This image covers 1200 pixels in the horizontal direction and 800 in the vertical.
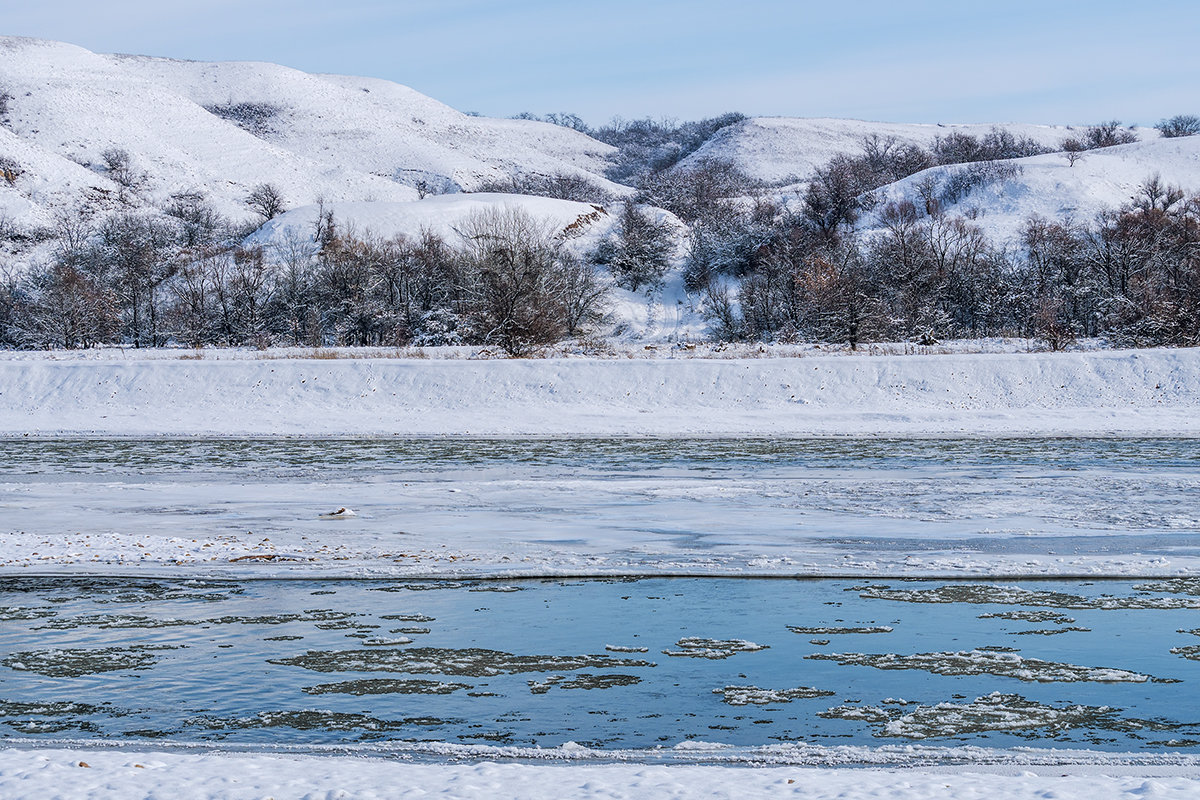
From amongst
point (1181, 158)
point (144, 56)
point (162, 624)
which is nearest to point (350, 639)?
point (162, 624)

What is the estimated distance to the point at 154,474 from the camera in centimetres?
2025

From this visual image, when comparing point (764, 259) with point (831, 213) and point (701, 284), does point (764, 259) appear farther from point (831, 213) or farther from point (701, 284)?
point (831, 213)

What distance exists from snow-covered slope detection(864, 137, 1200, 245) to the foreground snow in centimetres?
6046

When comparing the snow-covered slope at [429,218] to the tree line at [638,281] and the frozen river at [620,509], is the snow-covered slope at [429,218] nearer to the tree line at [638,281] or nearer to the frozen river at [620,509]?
the tree line at [638,281]

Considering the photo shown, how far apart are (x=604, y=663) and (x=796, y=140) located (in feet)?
557

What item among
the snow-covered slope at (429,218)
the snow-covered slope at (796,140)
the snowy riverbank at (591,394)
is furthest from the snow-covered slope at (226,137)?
the snowy riverbank at (591,394)

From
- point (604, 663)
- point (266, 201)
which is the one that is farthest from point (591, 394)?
point (266, 201)

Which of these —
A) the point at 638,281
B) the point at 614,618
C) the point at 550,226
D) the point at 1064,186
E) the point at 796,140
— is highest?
the point at 796,140

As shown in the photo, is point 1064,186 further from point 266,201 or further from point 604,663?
point 604,663

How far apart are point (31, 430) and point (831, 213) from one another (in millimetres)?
53558

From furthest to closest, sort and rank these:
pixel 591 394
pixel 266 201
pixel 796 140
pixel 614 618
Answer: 1. pixel 796 140
2. pixel 266 201
3. pixel 591 394
4. pixel 614 618

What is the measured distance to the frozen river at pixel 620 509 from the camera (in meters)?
12.1

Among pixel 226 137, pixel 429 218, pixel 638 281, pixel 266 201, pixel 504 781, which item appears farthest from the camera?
pixel 226 137

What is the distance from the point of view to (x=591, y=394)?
31641 millimetres
